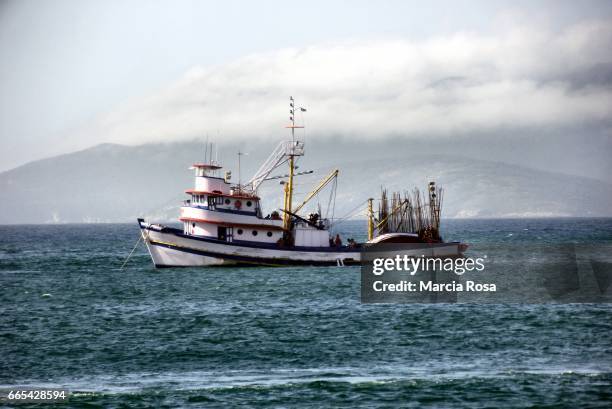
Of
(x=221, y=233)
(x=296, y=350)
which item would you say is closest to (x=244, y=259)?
(x=221, y=233)

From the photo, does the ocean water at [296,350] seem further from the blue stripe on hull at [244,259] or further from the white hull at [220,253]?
the blue stripe on hull at [244,259]

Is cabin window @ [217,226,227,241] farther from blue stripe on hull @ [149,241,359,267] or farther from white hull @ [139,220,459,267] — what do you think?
blue stripe on hull @ [149,241,359,267]

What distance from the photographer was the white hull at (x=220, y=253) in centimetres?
8075

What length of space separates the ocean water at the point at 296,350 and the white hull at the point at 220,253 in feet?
41.8

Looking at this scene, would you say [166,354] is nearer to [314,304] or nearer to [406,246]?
[314,304]

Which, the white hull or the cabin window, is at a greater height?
the cabin window

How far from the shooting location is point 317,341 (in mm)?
44625

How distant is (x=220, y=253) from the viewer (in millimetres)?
80938

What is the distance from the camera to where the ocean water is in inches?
1332

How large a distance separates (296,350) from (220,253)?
39100 millimetres

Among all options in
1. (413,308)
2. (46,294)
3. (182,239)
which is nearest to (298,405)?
(413,308)

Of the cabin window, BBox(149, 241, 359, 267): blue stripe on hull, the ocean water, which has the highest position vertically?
the cabin window

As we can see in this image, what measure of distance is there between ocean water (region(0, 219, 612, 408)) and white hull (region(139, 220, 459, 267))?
12748mm

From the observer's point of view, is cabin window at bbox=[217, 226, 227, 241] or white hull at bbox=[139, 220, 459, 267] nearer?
cabin window at bbox=[217, 226, 227, 241]
